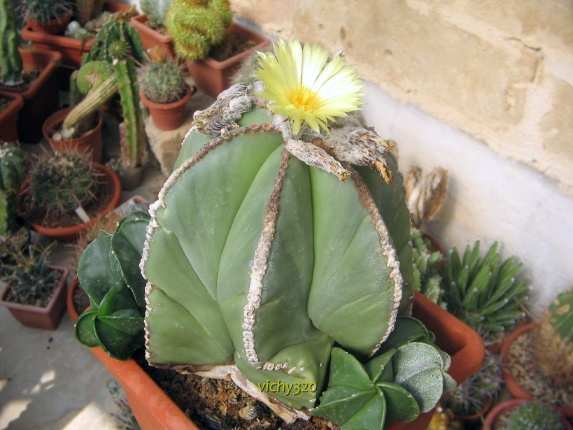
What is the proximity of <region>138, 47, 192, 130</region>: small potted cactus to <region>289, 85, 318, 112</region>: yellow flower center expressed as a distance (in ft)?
5.27

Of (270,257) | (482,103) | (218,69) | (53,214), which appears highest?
(482,103)

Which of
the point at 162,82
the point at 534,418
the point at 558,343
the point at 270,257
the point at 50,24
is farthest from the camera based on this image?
the point at 50,24

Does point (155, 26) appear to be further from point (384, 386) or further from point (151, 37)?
point (384, 386)

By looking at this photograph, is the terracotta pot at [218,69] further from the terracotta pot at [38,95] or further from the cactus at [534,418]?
the cactus at [534,418]

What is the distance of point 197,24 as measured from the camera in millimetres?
2299

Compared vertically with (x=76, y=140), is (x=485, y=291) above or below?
above

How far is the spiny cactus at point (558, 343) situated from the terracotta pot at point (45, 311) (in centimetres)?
168

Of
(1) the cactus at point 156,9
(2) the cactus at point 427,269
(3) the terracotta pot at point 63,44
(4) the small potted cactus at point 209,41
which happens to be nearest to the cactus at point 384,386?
(2) the cactus at point 427,269

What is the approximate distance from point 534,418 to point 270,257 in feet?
4.11

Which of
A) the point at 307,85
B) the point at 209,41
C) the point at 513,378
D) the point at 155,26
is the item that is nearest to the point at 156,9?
the point at 155,26

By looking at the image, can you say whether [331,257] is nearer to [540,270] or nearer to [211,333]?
[211,333]

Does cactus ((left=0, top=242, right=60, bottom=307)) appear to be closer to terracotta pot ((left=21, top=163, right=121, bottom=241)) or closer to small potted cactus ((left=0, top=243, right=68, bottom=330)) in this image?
small potted cactus ((left=0, top=243, right=68, bottom=330))

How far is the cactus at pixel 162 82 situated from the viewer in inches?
90.2

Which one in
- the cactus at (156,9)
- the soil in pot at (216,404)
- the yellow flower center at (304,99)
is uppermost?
the yellow flower center at (304,99)
